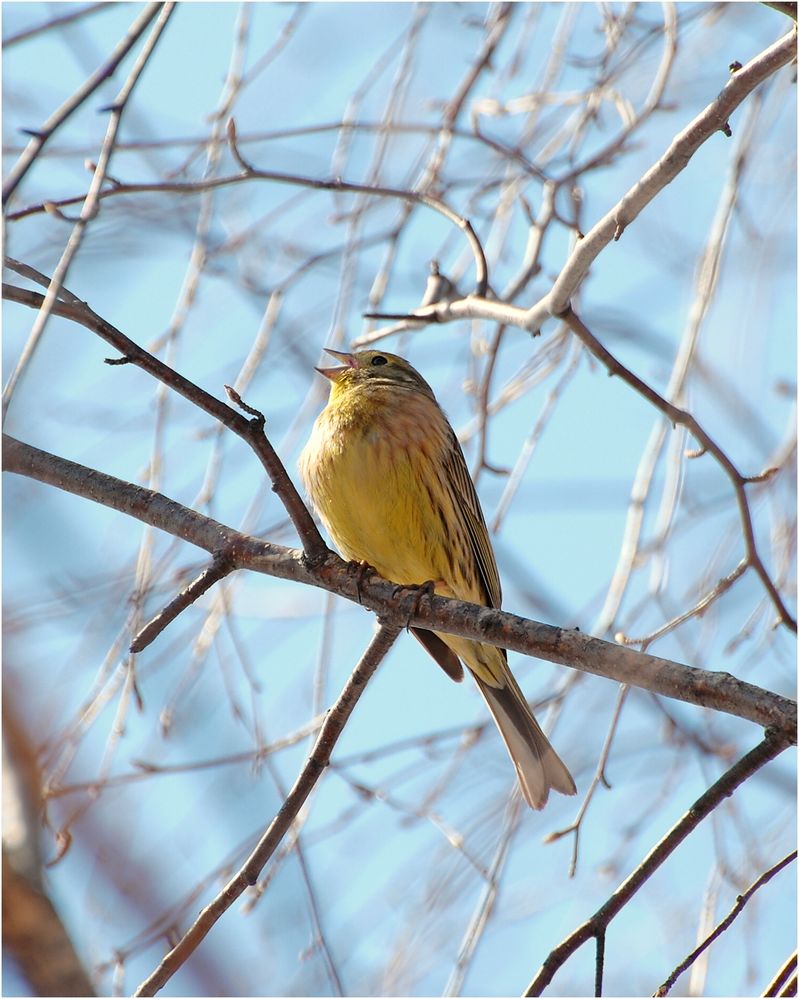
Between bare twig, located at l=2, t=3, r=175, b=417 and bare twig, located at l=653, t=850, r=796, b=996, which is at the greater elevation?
bare twig, located at l=2, t=3, r=175, b=417

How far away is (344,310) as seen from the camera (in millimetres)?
4125

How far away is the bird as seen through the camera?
4.20 m

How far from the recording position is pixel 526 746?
3.96m

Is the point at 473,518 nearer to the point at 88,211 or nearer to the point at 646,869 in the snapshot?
the point at 646,869

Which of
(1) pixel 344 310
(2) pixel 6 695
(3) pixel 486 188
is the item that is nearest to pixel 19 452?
(2) pixel 6 695

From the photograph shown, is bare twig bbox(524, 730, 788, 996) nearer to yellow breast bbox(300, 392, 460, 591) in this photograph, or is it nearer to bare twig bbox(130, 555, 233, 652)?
bare twig bbox(130, 555, 233, 652)

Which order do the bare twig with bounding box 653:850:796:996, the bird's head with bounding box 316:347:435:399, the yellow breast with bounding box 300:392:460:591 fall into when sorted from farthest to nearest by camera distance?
1. the bird's head with bounding box 316:347:435:399
2. the yellow breast with bounding box 300:392:460:591
3. the bare twig with bounding box 653:850:796:996

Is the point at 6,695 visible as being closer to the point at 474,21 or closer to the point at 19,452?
the point at 19,452

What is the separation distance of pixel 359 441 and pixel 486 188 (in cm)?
115

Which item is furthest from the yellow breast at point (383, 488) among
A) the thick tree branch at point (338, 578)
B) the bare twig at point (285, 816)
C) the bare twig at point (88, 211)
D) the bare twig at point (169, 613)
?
the bare twig at point (88, 211)

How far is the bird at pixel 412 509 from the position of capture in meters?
4.20

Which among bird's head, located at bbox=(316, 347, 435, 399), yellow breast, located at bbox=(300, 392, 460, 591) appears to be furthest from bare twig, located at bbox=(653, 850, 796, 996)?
bird's head, located at bbox=(316, 347, 435, 399)

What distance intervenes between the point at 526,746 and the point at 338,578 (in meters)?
1.25

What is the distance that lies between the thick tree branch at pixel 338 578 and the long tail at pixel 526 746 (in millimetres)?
960
